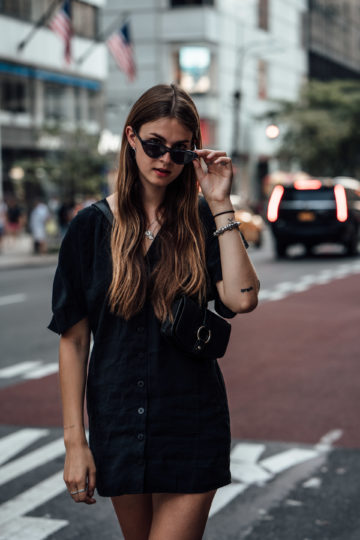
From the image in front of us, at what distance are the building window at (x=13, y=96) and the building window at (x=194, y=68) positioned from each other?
15.4 m

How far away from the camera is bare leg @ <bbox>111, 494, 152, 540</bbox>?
2.88 meters

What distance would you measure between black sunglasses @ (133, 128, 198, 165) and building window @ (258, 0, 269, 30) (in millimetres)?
59142

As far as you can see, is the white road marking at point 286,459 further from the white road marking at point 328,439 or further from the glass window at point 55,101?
the glass window at point 55,101

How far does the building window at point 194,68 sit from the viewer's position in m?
52.3

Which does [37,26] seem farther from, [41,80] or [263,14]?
[263,14]

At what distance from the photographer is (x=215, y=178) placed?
2.93 meters

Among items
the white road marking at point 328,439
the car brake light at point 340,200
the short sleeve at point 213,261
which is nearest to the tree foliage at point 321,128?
the car brake light at point 340,200

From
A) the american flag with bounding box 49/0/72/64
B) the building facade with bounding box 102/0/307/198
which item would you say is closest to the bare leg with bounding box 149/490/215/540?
the american flag with bounding box 49/0/72/64

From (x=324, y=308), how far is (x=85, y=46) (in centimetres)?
3017

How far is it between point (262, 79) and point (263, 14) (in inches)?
158

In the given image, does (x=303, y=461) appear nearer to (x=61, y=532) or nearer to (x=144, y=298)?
(x=61, y=532)

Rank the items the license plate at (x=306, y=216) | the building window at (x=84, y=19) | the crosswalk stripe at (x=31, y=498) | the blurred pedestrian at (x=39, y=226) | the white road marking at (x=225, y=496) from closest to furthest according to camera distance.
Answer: the crosswalk stripe at (x=31, y=498), the white road marking at (x=225, y=496), the license plate at (x=306, y=216), the blurred pedestrian at (x=39, y=226), the building window at (x=84, y=19)

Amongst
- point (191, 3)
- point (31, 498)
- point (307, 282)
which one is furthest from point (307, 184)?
point (191, 3)

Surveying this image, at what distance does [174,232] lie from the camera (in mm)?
2902
